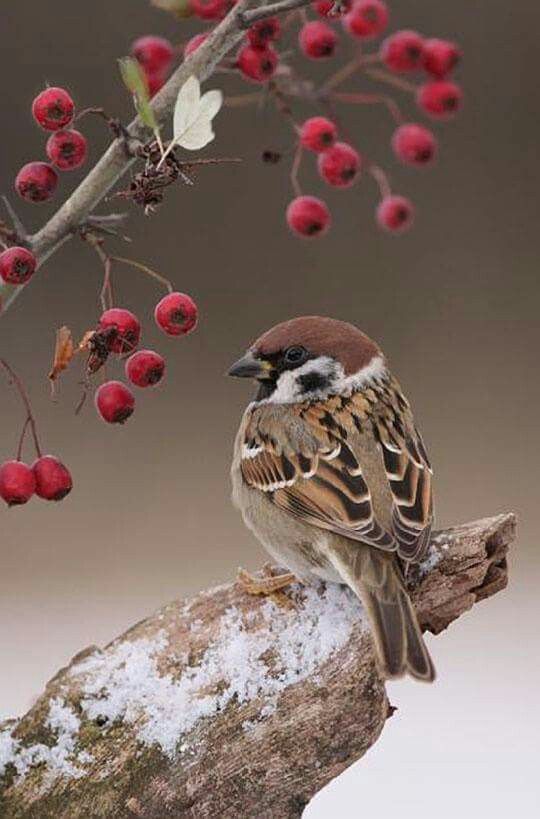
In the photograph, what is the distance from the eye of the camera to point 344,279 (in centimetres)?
566

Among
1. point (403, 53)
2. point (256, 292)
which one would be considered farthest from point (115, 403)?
point (256, 292)

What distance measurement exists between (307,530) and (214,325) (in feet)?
11.5

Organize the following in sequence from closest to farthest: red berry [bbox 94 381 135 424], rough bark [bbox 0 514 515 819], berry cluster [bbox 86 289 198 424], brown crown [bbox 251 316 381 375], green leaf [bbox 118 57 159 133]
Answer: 1. green leaf [bbox 118 57 159 133]
2. berry cluster [bbox 86 289 198 424]
3. red berry [bbox 94 381 135 424]
4. rough bark [bbox 0 514 515 819]
5. brown crown [bbox 251 316 381 375]

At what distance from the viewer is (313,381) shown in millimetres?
2379

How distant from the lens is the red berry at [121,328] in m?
1.63

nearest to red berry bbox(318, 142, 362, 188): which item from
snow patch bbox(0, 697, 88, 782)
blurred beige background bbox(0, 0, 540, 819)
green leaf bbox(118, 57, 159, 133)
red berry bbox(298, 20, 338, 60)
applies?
red berry bbox(298, 20, 338, 60)

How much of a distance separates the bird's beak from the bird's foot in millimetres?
323

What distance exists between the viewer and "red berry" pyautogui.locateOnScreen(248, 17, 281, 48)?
165cm

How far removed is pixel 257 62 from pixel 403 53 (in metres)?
0.40

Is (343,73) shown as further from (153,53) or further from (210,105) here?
(210,105)

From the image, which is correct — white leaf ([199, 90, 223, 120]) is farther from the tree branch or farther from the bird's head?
the bird's head

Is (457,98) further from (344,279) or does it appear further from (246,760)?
(344,279)

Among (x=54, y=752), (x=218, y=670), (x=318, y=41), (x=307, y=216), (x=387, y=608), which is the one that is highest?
(x=318, y=41)

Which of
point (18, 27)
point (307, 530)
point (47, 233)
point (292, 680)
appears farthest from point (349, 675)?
point (18, 27)
